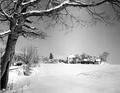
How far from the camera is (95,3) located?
483 centimetres

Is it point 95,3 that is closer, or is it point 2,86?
point 95,3

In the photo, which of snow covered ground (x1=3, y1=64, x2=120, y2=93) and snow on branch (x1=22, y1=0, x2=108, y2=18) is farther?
snow on branch (x1=22, y1=0, x2=108, y2=18)

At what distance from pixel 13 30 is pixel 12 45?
2.45 ft

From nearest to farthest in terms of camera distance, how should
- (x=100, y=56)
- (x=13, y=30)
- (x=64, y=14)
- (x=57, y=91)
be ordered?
(x=57, y=91) → (x=13, y=30) → (x=64, y=14) → (x=100, y=56)

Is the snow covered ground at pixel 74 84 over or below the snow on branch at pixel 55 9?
below

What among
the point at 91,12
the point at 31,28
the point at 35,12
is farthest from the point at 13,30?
the point at 91,12

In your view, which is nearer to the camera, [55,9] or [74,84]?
[74,84]

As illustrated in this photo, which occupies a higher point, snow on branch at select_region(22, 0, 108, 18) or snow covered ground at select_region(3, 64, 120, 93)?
snow on branch at select_region(22, 0, 108, 18)

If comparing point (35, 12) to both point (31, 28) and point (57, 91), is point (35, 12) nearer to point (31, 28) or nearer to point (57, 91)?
point (31, 28)

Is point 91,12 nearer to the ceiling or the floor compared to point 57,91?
nearer to the ceiling

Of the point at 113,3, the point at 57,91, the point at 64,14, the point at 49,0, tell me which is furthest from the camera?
the point at 64,14

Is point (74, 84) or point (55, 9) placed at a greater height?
point (55, 9)

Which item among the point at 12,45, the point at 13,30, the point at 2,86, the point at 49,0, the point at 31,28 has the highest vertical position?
the point at 49,0

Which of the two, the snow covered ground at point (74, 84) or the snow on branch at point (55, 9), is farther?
the snow on branch at point (55, 9)
